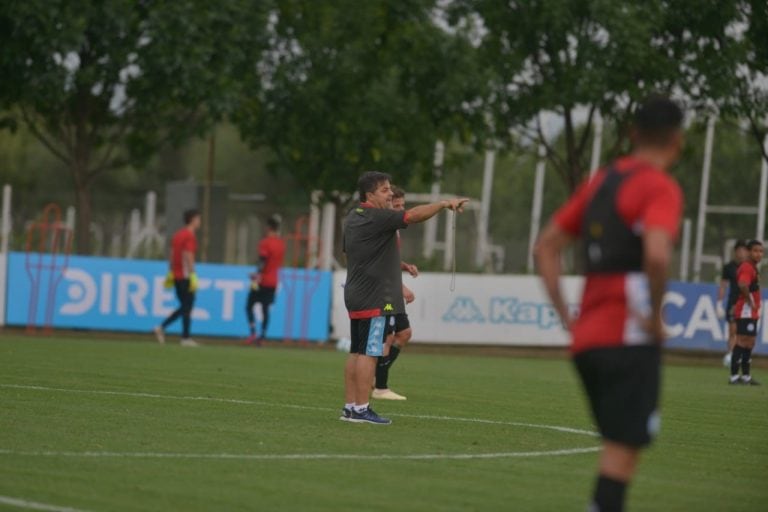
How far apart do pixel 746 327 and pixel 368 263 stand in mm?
10495

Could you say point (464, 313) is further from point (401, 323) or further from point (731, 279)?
point (401, 323)

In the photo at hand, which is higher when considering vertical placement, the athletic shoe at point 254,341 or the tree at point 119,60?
the tree at point 119,60

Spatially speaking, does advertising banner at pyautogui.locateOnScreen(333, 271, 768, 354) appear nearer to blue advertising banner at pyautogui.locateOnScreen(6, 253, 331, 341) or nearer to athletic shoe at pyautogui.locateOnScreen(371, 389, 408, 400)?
blue advertising banner at pyautogui.locateOnScreen(6, 253, 331, 341)

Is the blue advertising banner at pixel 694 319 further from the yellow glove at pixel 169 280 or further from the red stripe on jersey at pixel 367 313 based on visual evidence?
the red stripe on jersey at pixel 367 313

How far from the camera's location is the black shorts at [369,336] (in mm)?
13562

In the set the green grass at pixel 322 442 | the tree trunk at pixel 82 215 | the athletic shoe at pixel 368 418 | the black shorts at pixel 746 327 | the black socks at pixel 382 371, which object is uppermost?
the tree trunk at pixel 82 215

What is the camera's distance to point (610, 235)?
7246mm

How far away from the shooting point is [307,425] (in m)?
13.4

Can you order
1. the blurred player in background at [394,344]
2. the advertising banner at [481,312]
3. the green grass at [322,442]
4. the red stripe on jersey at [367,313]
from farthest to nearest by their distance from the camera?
the advertising banner at [481,312] < the blurred player in background at [394,344] < the red stripe on jersey at [367,313] < the green grass at [322,442]

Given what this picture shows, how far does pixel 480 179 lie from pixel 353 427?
5809 centimetres

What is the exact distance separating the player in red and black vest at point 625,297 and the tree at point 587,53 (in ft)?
82.1

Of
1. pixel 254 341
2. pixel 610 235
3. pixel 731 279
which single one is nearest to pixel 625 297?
pixel 610 235

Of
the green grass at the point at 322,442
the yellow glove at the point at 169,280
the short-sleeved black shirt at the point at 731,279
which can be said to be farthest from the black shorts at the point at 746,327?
the yellow glove at the point at 169,280

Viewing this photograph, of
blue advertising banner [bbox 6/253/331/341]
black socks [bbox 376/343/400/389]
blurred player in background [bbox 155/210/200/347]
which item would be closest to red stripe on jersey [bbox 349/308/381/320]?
black socks [bbox 376/343/400/389]
